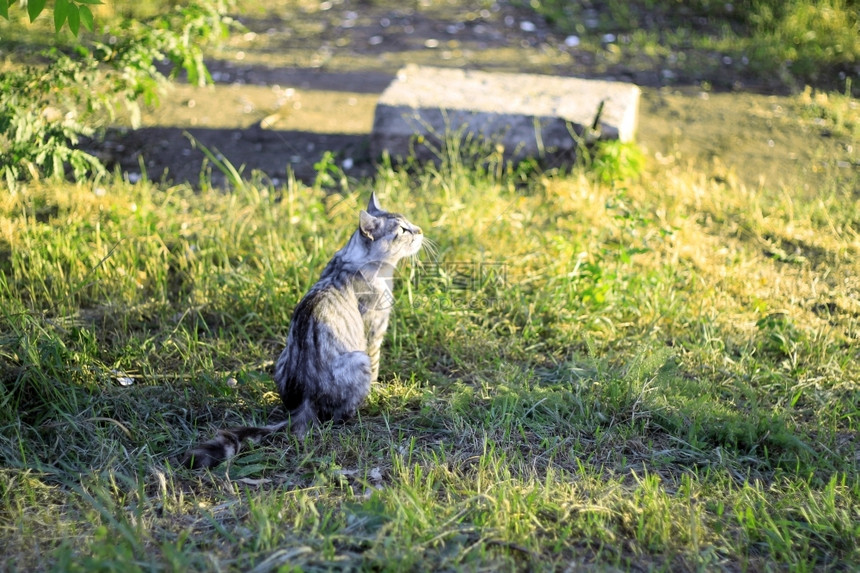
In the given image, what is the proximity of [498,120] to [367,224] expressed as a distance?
7.83ft

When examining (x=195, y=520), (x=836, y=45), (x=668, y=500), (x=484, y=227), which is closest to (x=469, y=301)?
(x=484, y=227)

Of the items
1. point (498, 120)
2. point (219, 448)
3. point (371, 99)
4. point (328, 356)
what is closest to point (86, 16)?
point (328, 356)

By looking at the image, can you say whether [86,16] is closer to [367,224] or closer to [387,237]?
[367,224]

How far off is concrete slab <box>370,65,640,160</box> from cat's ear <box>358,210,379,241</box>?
1945 millimetres

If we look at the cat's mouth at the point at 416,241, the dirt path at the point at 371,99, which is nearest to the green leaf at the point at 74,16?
the cat's mouth at the point at 416,241

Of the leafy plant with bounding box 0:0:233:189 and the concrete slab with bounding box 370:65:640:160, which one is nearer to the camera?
the leafy plant with bounding box 0:0:233:189

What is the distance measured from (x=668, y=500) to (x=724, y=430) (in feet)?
2.14

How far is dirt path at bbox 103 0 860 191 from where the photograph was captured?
5.89 m

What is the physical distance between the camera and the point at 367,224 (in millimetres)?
3498

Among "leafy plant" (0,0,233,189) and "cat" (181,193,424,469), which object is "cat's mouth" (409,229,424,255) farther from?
"leafy plant" (0,0,233,189)

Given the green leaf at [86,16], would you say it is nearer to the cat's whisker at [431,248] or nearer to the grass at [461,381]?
the grass at [461,381]

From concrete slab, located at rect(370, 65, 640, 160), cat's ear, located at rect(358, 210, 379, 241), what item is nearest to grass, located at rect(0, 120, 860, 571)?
concrete slab, located at rect(370, 65, 640, 160)

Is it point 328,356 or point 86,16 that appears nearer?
point 86,16

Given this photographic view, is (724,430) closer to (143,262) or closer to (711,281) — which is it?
(711,281)
